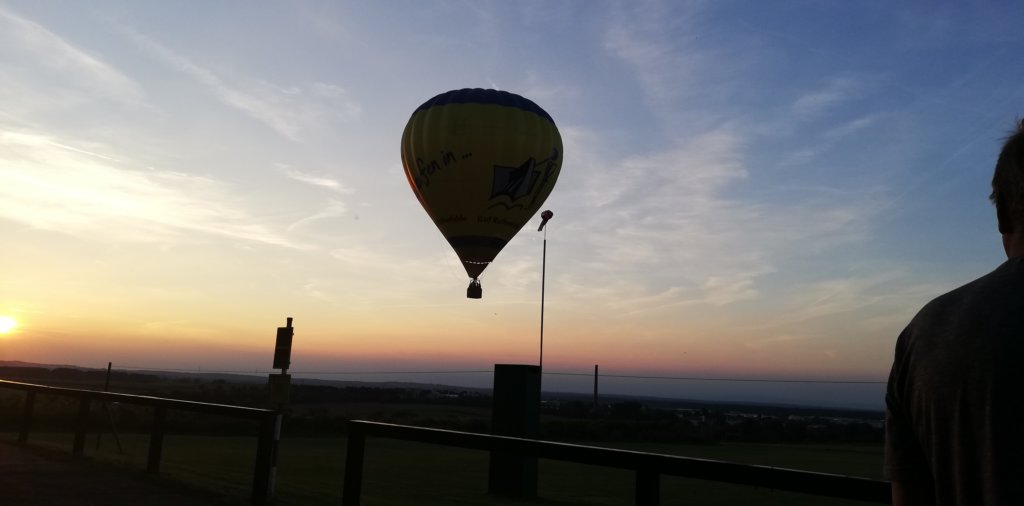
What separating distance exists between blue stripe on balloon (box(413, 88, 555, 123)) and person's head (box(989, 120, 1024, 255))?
1541cm

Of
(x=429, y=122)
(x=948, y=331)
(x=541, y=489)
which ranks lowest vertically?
(x=541, y=489)

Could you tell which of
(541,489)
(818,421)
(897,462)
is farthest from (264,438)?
(818,421)

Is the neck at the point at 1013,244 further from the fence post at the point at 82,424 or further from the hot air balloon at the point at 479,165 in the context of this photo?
the hot air balloon at the point at 479,165

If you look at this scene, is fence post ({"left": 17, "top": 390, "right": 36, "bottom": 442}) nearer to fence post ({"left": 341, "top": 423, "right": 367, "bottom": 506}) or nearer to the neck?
fence post ({"left": 341, "top": 423, "right": 367, "bottom": 506})

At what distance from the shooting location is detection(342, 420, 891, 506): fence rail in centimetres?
322

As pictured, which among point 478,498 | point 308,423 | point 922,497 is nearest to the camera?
point 922,497

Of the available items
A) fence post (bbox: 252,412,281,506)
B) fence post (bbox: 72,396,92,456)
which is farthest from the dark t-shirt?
fence post (bbox: 72,396,92,456)

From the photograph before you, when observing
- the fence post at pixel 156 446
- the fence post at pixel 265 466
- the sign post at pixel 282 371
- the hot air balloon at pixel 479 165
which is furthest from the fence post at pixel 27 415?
the hot air balloon at pixel 479 165

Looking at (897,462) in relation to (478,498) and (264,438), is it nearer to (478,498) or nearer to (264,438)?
(264,438)

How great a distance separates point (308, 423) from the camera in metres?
24.0

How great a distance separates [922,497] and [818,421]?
33.3 meters

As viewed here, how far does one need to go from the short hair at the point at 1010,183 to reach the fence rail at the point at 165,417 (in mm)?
6849

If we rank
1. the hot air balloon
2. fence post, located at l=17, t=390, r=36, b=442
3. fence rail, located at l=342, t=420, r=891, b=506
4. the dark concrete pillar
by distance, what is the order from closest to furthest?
fence rail, located at l=342, t=420, r=891, b=506, the dark concrete pillar, fence post, located at l=17, t=390, r=36, b=442, the hot air balloon

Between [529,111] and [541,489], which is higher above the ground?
[529,111]
